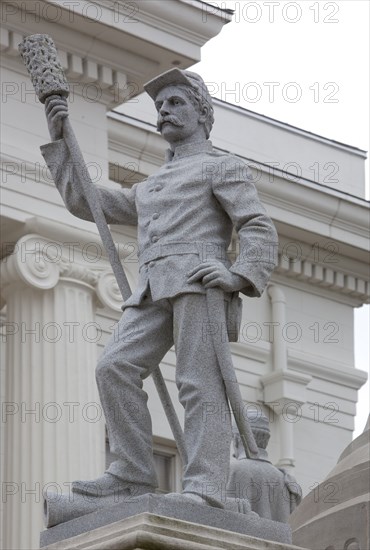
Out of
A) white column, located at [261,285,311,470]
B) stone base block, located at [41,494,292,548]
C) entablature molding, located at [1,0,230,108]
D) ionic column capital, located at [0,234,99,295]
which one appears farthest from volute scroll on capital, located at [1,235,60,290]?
stone base block, located at [41,494,292,548]

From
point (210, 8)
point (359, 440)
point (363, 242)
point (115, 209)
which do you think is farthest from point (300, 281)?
point (115, 209)

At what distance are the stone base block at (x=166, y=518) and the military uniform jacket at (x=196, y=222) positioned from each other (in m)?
0.99

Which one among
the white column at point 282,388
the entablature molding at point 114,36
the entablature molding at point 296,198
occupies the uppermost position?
the entablature molding at point 296,198

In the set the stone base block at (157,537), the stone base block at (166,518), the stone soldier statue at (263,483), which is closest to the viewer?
the stone base block at (157,537)

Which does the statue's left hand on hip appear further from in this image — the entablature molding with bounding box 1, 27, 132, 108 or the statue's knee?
the entablature molding with bounding box 1, 27, 132, 108

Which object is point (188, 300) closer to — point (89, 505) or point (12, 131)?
point (89, 505)

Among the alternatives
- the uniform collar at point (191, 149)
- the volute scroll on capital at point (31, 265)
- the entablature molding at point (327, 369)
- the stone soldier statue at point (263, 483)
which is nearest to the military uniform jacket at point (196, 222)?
the uniform collar at point (191, 149)

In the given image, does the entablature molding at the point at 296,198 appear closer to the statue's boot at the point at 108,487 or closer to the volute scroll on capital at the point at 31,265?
the volute scroll on capital at the point at 31,265

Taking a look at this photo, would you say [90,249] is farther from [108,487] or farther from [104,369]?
[108,487]

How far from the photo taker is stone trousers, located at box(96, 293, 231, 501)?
9.59m

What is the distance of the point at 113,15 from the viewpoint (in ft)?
70.8

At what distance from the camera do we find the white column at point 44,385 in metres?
19.8

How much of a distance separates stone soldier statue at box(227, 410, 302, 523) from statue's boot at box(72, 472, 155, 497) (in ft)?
6.82

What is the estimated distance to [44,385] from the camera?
66.3ft
